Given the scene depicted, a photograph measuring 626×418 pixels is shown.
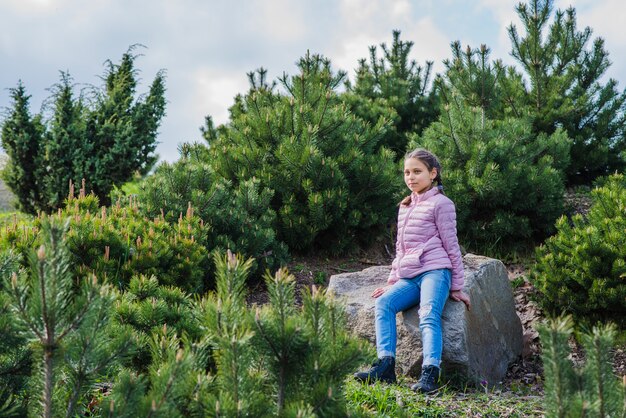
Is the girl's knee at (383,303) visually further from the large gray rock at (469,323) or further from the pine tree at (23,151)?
the pine tree at (23,151)

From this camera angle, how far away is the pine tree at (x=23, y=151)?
38.1 ft

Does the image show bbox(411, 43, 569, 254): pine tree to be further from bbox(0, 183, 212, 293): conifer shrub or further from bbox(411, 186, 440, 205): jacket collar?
bbox(0, 183, 212, 293): conifer shrub

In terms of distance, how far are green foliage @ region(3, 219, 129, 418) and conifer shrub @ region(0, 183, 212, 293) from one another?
2.48 metres

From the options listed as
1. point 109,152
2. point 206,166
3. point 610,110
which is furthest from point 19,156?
point 610,110

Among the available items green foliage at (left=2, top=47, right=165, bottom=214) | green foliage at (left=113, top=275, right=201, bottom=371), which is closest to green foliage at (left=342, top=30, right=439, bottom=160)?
green foliage at (left=2, top=47, right=165, bottom=214)

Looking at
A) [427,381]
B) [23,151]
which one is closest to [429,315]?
[427,381]

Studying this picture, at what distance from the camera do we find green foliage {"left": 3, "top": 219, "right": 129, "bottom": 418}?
192 centimetres

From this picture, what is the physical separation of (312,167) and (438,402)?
11.4 ft

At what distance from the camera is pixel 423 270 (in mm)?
4387

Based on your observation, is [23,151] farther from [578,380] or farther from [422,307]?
[578,380]

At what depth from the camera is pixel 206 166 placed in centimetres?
657

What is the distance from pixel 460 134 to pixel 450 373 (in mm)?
3584

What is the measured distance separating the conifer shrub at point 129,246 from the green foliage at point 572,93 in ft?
19.6

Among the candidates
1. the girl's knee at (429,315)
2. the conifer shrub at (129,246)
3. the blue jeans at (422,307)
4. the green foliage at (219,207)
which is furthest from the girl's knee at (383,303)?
the green foliage at (219,207)
